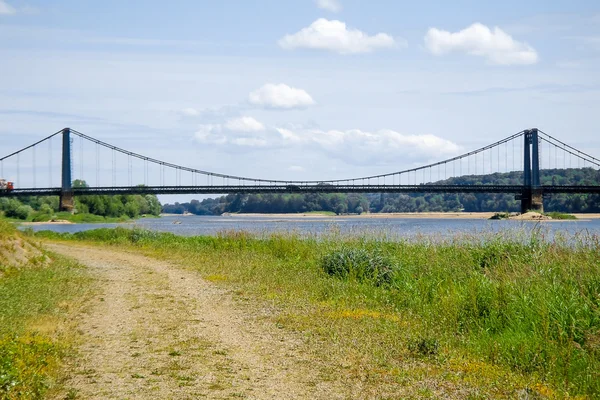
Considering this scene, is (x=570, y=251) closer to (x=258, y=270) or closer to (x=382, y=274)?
(x=382, y=274)

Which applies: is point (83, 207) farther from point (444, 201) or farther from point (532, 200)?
point (532, 200)

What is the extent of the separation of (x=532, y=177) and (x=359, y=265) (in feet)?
209

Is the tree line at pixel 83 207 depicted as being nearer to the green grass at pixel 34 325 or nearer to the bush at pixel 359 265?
the green grass at pixel 34 325

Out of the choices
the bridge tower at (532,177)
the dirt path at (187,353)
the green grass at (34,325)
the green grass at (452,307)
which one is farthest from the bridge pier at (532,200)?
the dirt path at (187,353)

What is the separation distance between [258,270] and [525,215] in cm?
5259

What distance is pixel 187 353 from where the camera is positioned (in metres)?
8.80

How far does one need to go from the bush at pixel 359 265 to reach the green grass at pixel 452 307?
0.03 meters

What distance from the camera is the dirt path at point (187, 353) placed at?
284 inches

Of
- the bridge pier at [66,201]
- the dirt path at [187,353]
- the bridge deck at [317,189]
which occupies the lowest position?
the dirt path at [187,353]

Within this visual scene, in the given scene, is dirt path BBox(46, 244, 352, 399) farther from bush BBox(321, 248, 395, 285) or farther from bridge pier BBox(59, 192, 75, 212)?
bridge pier BBox(59, 192, 75, 212)

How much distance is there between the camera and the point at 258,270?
704 inches

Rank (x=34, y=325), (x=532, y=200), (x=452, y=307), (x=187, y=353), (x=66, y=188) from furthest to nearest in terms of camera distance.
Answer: (x=66, y=188)
(x=532, y=200)
(x=452, y=307)
(x=34, y=325)
(x=187, y=353)

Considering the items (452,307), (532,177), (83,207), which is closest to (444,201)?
(532,177)

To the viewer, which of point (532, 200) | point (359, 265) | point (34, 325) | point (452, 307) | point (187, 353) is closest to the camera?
point (187, 353)
